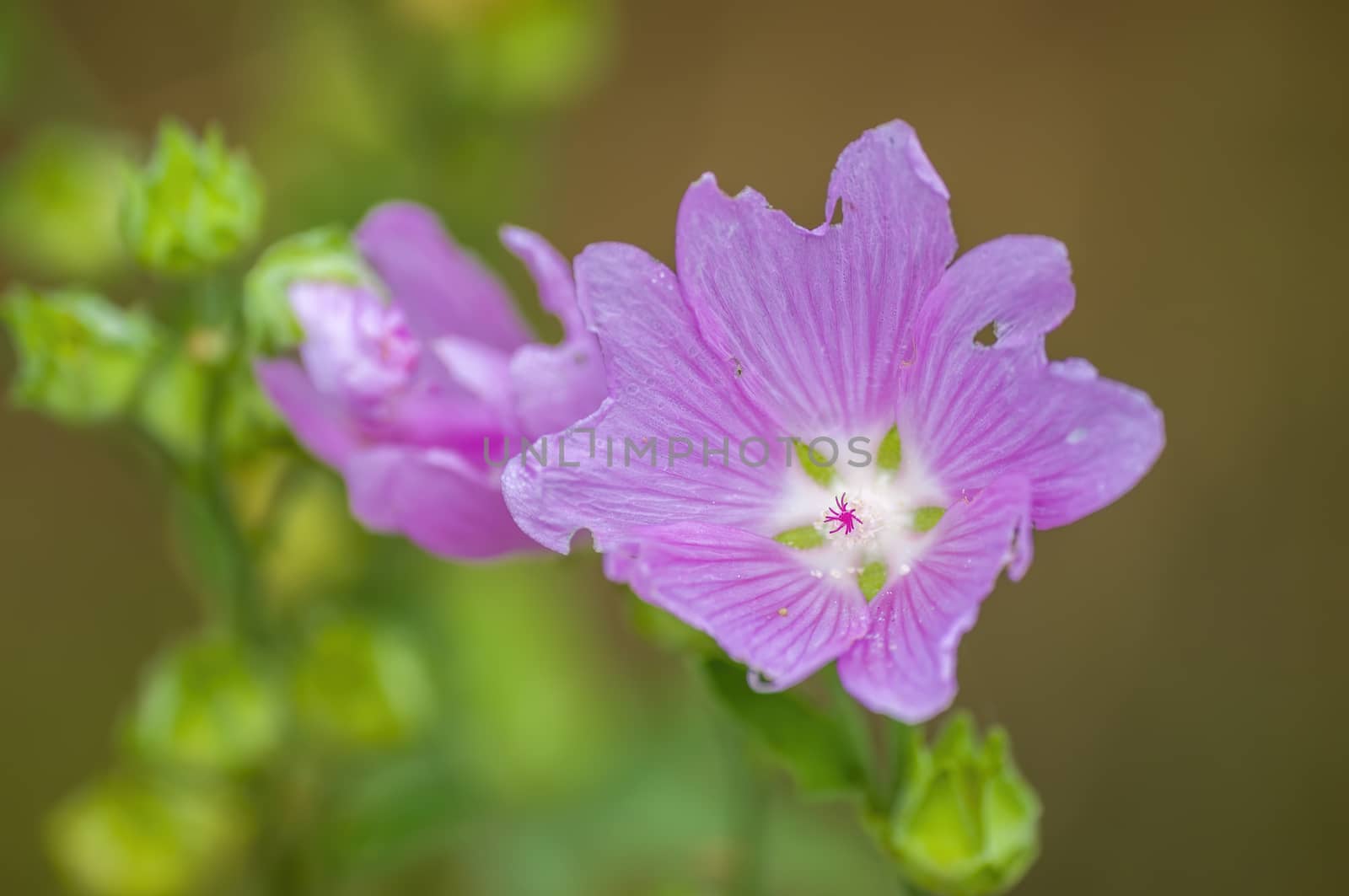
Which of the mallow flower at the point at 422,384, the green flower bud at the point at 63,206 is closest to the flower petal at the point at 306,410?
the mallow flower at the point at 422,384

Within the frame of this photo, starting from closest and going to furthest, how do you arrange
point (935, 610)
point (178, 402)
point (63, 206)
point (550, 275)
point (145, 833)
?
point (935, 610) → point (550, 275) → point (178, 402) → point (145, 833) → point (63, 206)

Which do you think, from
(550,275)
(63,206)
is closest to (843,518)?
(550,275)

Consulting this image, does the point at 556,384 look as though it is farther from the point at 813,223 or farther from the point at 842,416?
the point at 813,223

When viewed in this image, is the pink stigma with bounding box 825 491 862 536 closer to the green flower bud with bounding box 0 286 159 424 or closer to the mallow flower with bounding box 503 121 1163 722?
the mallow flower with bounding box 503 121 1163 722

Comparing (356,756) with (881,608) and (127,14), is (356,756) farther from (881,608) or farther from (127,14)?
(127,14)

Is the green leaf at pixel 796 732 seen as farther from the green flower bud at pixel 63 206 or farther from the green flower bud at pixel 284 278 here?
the green flower bud at pixel 63 206

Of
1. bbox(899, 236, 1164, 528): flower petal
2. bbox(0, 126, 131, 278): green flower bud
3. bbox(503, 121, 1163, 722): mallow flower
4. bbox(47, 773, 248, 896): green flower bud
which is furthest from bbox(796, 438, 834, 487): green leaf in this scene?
bbox(0, 126, 131, 278): green flower bud

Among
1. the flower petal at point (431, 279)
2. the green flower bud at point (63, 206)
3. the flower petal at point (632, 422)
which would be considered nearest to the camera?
the flower petal at point (632, 422)
